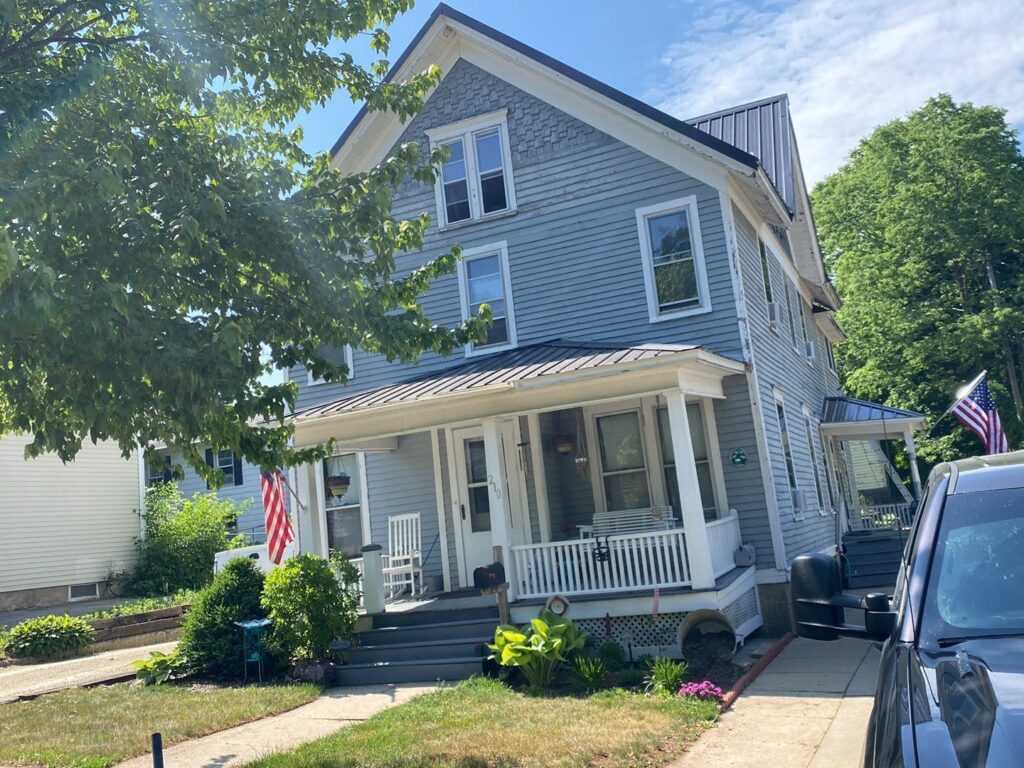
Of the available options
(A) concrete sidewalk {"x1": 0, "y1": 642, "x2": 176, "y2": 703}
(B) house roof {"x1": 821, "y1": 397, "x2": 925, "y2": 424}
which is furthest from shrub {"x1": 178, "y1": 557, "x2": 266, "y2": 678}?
(B) house roof {"x1": 821, "y1": 397, "x2": 925, "y2": 424}

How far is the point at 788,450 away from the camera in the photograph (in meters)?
14.2

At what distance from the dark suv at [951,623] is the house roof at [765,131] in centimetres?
1415

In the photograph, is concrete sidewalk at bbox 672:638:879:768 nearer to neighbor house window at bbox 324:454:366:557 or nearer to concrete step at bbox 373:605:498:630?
concrete step at bbox 373:605:498:630

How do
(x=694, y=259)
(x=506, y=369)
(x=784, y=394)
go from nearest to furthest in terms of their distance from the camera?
(x=506, y=369) → (x=694, y=259) → (x=784, y=394)

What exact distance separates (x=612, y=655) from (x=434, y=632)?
2401 mm

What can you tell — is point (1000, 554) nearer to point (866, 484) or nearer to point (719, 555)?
point (719, 555)

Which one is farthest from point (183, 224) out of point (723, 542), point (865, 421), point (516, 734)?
point (865, 421)

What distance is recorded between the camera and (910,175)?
3145cm

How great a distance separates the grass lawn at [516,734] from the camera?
6547mm

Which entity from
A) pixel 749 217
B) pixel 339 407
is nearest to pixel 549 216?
pixel 749 217

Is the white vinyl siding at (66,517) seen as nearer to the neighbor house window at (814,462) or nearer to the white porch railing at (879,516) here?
the neighbor house window at (814,462)

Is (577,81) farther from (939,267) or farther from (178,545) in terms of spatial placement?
(939,267)

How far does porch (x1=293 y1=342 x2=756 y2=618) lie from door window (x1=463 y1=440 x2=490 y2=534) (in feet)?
0.07

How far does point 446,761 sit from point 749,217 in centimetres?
1042
